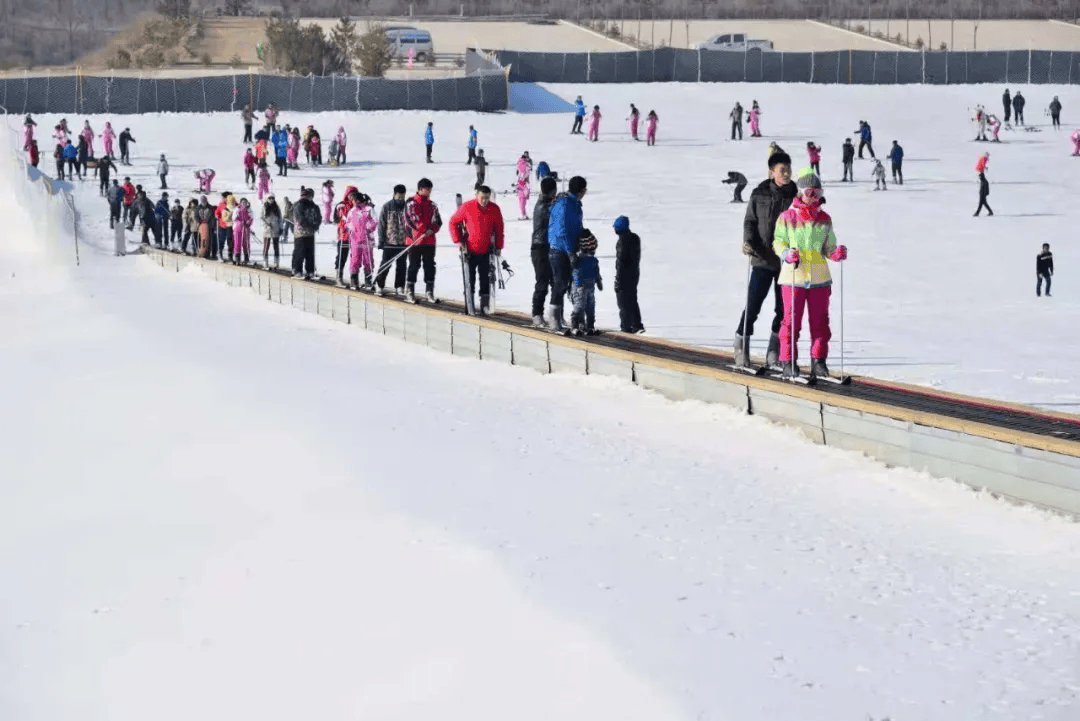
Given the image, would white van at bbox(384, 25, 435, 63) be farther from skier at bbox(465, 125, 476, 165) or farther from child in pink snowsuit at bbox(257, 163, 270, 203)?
child in pink snowsuit at bbox(257, 163, 270, 203)

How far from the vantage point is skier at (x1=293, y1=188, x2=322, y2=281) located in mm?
20317

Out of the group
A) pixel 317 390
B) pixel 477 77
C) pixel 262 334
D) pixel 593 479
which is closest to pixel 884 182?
pixel 477 77

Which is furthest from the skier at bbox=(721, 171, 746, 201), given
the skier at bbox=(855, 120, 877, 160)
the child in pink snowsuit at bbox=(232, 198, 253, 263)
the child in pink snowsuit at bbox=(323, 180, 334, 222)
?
the child in pink snowsuit at bbox=(232, 198, 253, 263)

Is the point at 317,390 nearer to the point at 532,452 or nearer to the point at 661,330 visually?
the point at 532,452

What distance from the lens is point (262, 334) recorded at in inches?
674

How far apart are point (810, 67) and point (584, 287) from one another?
5427 centimetres

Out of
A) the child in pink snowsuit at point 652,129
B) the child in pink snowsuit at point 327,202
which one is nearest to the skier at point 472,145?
the child in pink snowsuit at point 652,129

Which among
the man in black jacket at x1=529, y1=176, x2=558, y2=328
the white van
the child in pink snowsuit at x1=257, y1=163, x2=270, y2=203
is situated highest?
the white van

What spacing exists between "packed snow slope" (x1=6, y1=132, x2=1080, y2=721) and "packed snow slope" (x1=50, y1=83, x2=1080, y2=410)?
23.2ft

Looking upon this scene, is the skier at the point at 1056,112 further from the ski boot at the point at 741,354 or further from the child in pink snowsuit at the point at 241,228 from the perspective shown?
the ski boot at the point at 741,354

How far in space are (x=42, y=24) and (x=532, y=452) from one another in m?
158

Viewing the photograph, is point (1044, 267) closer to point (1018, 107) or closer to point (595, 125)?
point (595, 125)

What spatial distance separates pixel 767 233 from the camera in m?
10.5

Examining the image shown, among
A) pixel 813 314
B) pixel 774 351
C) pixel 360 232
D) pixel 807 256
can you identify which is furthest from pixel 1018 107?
pixel 807 256
